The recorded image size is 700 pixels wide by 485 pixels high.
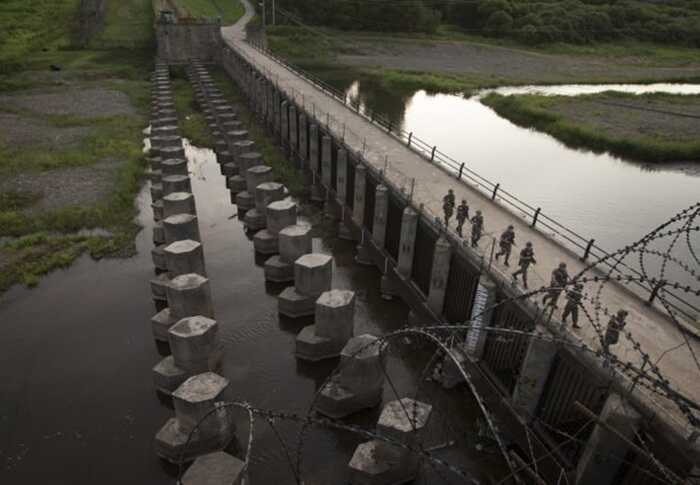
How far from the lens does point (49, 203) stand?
103 feet

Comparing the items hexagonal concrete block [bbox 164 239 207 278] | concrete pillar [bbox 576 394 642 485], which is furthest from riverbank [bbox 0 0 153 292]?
concrete pillar [bbox 576 394 642 485]

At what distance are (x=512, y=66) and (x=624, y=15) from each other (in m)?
44.8

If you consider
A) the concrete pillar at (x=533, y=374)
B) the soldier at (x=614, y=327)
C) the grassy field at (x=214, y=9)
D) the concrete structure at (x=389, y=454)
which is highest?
the grassy field at (x=214, y=9)

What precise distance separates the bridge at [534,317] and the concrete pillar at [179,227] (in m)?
8.85

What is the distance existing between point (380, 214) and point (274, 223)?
6024 mm

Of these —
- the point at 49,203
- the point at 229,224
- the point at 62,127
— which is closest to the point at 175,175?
the point at 229,224

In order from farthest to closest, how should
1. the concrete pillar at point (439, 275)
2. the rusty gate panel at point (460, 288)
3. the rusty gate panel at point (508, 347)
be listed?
1. the concrete pillar at point (439, 275)
2. the rusty gate panel at point (460, 288)
3. the rusty gate panel at point (508, 347)

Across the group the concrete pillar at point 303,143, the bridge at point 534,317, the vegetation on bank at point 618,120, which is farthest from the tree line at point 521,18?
the bridge at point 534,317

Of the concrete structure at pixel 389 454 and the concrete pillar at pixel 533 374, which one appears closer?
the concrete structure at pixel 389 454

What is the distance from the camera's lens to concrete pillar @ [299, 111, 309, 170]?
125 feet

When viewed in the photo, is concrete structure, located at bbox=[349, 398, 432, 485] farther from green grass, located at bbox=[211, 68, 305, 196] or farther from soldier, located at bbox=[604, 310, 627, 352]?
green grass, located at bbox=[211, 68, 305, 196]

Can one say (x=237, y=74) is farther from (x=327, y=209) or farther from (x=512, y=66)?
(x=512, y=66)

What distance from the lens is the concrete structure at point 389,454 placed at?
45.4ft

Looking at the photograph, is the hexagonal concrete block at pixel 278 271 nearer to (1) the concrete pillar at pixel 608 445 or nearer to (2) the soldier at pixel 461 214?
(2) the soldier at pixel 461 214
